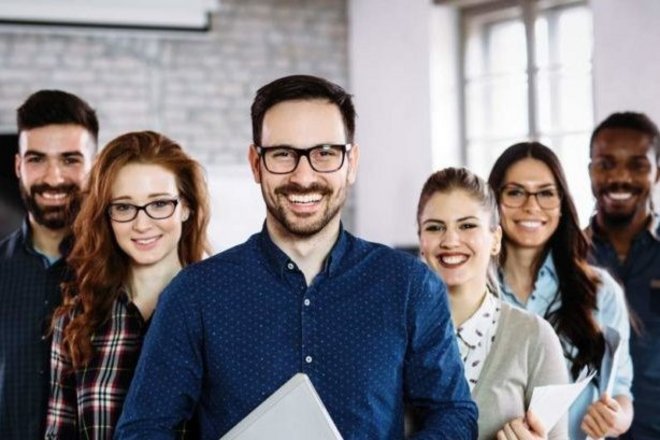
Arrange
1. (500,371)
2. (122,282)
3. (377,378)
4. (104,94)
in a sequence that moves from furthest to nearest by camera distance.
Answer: (104,94) < (122,282) < (500,371) < (377,378)

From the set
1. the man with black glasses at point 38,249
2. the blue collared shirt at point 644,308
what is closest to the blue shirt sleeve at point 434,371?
the man with black glasses at point 38,249

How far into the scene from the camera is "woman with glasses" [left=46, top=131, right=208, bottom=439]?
2.11 meters

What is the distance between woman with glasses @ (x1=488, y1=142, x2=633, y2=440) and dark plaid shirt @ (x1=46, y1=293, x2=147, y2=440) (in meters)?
1.04

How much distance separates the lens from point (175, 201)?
2229 millimetres

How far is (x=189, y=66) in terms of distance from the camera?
6.62 metres

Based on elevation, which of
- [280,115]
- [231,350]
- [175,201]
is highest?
[280,115]

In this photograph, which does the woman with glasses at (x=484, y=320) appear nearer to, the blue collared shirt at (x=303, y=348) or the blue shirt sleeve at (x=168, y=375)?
the blue collared shirt at (x=303, y=348)

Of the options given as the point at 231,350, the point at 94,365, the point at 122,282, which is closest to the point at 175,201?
the point at 122,282

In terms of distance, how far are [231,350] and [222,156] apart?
4.97m

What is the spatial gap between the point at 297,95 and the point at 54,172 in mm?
1103

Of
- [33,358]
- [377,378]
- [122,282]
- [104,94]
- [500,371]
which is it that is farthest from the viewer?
[104,94]

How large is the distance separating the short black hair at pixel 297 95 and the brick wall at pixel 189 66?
4.56 meters

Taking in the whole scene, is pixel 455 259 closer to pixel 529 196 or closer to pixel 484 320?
pixel 484 320

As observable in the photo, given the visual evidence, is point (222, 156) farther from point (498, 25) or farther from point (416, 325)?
point (416, 325)
